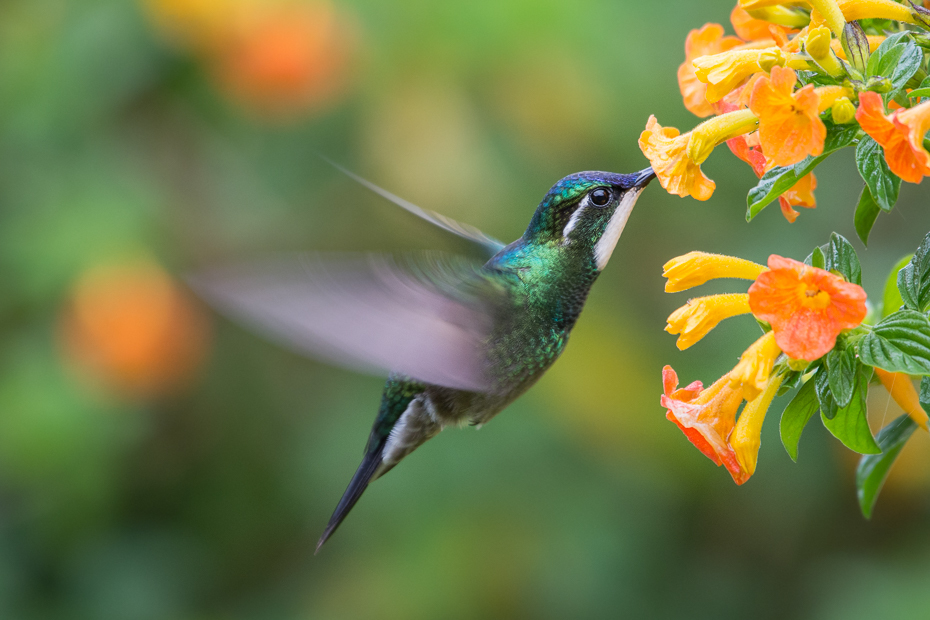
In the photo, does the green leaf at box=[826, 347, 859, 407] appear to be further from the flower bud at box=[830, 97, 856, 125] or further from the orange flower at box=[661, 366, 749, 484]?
the flower bud at box=[830, 97, 856, 125]

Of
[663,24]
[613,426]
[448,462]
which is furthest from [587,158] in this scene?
[448,462]

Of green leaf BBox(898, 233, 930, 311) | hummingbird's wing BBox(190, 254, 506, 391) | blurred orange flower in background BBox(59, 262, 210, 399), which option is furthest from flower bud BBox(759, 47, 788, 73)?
blurred orange flower in background BBox(59, 262, 210, 399)

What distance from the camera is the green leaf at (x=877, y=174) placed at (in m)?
0.80

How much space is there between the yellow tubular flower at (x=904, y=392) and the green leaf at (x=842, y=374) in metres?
0.11

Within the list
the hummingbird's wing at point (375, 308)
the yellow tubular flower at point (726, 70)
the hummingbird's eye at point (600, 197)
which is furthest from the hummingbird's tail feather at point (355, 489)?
the yellow tubular flower at point (726, 70)

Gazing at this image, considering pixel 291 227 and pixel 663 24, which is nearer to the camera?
pixel 663 24

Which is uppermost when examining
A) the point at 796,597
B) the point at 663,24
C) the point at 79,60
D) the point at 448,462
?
the point at 79,60

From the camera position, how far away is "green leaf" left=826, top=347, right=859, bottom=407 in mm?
812

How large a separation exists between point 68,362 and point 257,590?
3.34 ft

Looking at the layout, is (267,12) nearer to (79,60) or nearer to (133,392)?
(79,60)

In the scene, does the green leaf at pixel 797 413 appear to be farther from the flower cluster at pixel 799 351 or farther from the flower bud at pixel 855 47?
the flower bud at pixel 855 47

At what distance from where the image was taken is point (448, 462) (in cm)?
250

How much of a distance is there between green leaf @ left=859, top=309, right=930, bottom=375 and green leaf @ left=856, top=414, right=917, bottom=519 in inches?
10.1

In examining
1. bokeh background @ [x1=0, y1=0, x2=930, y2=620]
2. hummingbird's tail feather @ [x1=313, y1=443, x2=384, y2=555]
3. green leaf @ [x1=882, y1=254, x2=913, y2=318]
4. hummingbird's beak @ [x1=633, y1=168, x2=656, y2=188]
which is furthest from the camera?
bokeh background @ [x1=0, y1=0, x2=930, y2=620]
